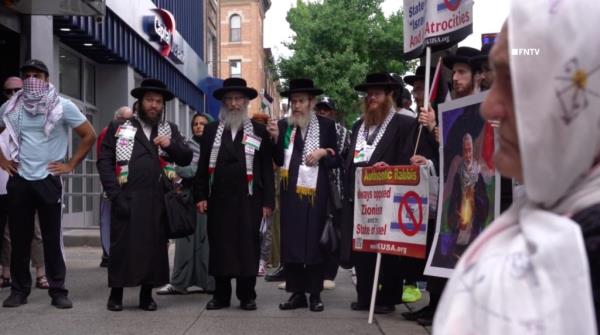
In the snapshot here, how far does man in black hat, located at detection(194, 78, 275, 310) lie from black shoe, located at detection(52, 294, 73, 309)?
1210 millimetres

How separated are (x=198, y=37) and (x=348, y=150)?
20.9 m

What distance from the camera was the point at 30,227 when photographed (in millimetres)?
6117

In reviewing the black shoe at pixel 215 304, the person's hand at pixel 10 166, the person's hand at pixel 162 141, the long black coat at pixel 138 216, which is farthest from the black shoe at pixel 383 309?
the person's hand at pixel 10 166

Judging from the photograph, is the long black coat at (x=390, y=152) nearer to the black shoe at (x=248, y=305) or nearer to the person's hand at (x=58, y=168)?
the black shoe at (x=248, y=305)

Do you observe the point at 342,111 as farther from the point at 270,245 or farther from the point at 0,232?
the point at 0,232

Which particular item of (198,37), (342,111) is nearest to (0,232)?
(198,37)

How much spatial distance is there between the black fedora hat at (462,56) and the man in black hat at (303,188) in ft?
4.37

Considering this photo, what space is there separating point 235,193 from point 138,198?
33.6 inches

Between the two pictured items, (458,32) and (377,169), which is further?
(377,169)

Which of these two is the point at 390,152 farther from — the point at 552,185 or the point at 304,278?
the point at 552,185

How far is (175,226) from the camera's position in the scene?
6074mm

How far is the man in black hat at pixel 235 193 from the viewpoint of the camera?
20.4ft

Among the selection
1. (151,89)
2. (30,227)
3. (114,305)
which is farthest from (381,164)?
(30,227)

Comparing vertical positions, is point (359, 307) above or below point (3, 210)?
below
